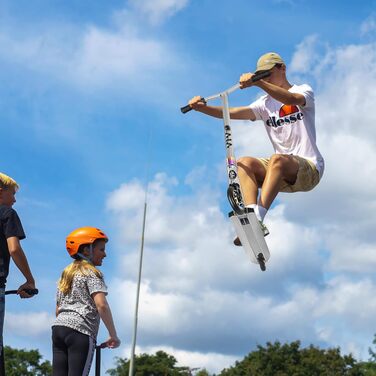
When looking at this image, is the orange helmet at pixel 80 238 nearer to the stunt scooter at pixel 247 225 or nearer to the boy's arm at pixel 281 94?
the stunt scooter at pixel 247 225

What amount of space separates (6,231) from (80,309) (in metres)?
1.28

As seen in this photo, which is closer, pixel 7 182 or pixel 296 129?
pixel 7 182

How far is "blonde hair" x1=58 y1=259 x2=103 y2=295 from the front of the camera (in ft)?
28.8

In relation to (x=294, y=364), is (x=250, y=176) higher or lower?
lower

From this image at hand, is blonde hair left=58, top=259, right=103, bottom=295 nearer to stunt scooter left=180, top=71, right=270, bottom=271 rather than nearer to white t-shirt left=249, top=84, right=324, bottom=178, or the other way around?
stunt scooter left=180, top=71, right=270, bottom=271

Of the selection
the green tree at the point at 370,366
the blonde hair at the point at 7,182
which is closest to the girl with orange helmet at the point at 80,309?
the blonde hair at the point at 7,182

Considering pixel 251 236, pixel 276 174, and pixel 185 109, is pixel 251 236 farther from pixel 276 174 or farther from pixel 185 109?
pixel 185 109

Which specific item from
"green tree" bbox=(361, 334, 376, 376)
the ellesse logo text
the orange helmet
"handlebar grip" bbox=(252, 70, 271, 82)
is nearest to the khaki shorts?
the ellesse logo text

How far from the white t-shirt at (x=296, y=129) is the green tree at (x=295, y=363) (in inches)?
3221

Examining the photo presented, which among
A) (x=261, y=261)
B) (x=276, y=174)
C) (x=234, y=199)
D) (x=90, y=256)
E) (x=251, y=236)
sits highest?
(x=276, y=174)

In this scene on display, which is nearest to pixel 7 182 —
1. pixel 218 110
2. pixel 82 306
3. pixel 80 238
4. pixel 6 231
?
pixel 6 231

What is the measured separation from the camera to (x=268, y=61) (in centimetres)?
1045

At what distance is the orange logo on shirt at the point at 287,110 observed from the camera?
10398mm

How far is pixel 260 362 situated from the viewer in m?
94.8
